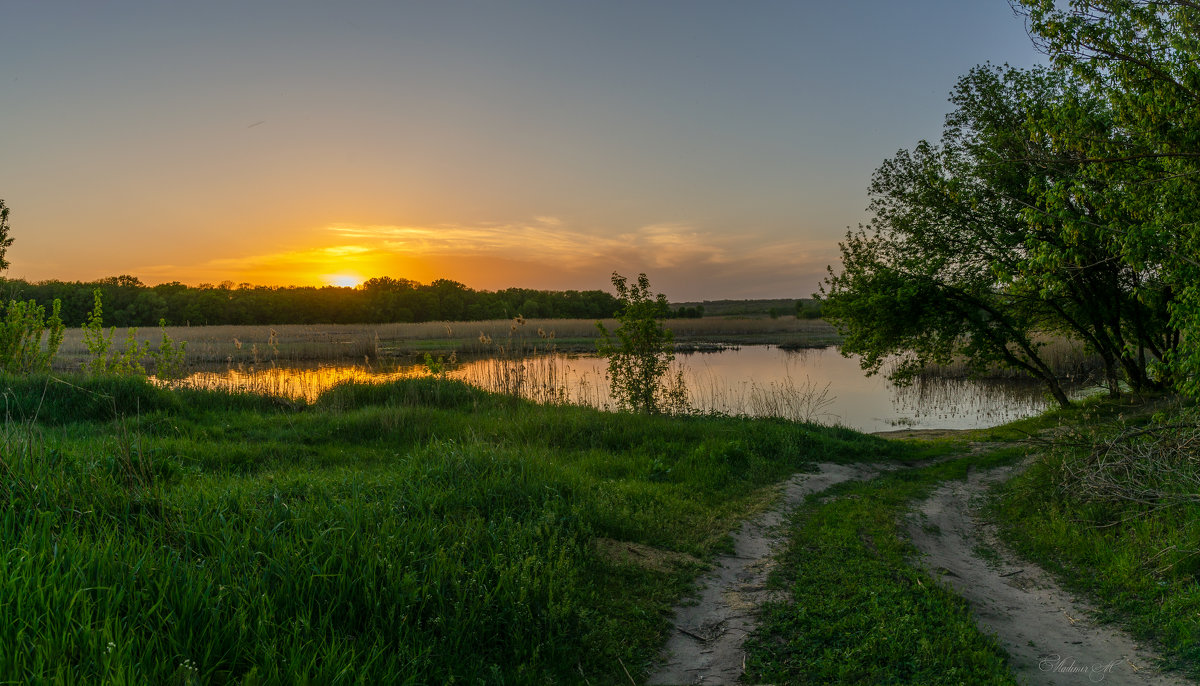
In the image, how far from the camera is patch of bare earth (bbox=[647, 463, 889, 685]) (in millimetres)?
4148

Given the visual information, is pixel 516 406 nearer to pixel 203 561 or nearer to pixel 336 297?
pixel 203 561

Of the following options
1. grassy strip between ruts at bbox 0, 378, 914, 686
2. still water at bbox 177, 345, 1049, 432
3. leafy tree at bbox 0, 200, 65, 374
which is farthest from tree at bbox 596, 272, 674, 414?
leafy tree at bbox 0, 200, 65, 374

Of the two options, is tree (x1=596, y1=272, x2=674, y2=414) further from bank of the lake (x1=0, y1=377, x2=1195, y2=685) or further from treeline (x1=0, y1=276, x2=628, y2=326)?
treeline (x1=0, y1=276, x2=628, y2=326)

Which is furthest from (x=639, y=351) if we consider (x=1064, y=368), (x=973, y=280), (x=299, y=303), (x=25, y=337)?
(x=299, y=303)

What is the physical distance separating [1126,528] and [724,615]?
4.70 metres

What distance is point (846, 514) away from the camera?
7.62 meters

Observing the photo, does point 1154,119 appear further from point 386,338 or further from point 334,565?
point 386,338

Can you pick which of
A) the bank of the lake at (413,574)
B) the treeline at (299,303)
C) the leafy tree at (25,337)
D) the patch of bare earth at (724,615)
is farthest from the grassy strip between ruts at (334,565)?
the treeline at (299,303)

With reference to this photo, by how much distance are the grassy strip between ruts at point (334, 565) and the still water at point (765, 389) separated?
6899 mm

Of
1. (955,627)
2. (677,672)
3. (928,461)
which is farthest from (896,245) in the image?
(677,672)

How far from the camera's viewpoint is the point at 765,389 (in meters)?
21.8

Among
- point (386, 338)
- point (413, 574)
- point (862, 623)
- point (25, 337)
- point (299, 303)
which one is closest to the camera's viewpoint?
point (413, 574)

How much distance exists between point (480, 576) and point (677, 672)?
1.48 metres

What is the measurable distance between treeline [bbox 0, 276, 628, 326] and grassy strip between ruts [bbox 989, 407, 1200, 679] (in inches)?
1430
